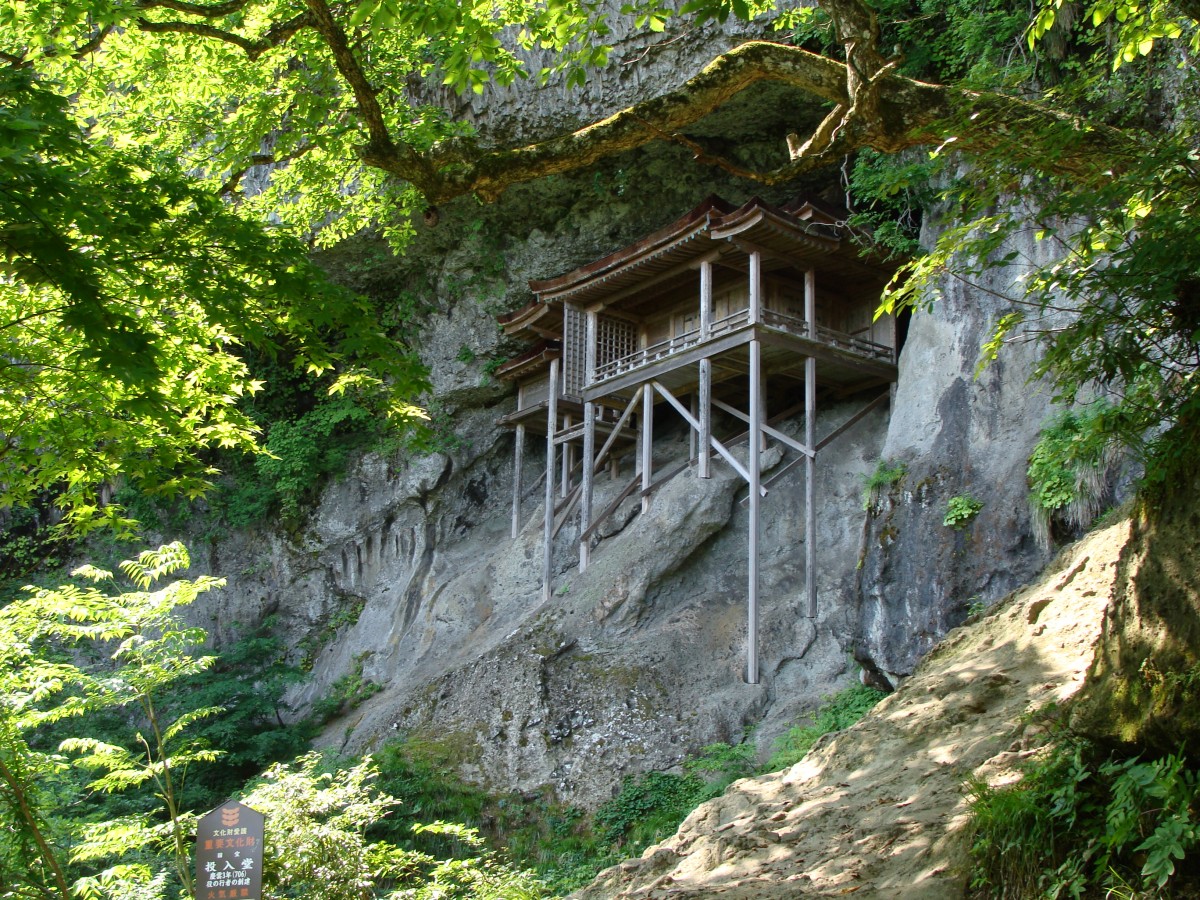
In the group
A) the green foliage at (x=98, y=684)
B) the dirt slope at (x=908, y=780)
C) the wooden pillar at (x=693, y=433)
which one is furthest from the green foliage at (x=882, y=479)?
the green foliage at (x=98, y=684)

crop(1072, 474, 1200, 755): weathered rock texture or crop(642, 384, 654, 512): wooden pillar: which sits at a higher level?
crop(1072, 474, 1200, 755): weathered rock texture

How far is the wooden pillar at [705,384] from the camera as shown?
1897cm

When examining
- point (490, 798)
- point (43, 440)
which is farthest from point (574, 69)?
point (490, 798)

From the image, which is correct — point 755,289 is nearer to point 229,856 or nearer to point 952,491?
point 952,491

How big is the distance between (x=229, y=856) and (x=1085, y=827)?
19.0 feet

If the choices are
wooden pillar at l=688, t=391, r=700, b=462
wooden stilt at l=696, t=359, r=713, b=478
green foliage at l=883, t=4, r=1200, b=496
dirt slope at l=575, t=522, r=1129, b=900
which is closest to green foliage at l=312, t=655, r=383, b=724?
wooden pillar at l=688, t=391, r=700, b=462

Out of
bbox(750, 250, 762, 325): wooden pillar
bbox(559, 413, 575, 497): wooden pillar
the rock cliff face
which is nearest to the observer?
the rock cliff face

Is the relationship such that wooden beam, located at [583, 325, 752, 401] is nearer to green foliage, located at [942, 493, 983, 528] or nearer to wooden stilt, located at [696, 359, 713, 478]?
wooden stilt, located at [696, 359, 713, 478]

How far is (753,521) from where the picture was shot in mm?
17516

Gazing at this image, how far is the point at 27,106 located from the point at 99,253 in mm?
902

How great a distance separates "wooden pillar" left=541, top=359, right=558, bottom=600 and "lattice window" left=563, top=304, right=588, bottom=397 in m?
0.99

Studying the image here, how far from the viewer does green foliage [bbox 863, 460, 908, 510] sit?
52.0ft

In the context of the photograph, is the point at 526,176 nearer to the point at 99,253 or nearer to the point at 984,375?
the point at 99,253

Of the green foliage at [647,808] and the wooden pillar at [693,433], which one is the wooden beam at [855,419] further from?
the green foliage at [647,808]
